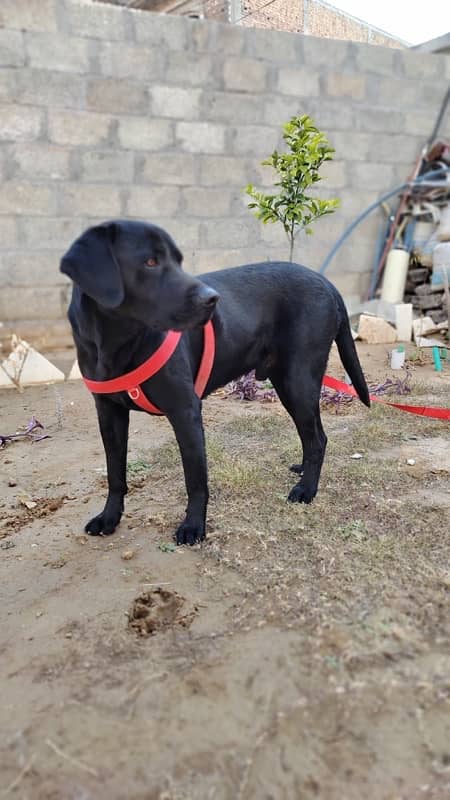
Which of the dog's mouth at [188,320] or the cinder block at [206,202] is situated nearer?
the dog's mouth at [188,320]

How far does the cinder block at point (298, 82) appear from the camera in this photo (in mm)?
6340

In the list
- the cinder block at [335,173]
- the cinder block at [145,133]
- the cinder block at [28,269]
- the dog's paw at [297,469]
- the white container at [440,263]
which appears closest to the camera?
the dog's paw at [297,469]

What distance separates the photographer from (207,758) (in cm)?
141

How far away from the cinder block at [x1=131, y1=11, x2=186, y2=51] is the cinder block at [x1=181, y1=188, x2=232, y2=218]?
1303 millimetres

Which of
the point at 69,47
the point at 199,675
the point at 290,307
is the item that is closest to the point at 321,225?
the point at 69,47

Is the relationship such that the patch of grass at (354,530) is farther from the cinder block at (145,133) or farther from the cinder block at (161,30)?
the cinder block at (161,30)

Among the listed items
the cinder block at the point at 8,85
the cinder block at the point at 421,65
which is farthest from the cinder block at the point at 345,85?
the cinder block at the point at 8,85

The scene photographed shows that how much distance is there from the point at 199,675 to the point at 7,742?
50 centimetres

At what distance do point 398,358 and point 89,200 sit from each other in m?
3.18

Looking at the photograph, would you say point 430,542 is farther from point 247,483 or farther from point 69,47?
point 69,47

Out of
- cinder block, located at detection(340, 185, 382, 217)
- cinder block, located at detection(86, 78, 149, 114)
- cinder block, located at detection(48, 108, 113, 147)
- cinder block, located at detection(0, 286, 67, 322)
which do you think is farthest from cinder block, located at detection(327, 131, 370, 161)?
cinder block, located at detection(0, 286, 67, 322)

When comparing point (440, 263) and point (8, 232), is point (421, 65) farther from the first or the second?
point (8, 232)

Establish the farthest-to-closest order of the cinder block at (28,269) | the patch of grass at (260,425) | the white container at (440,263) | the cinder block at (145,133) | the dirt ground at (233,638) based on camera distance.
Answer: the white container at (440,263) < the cinder block at (145,133) < the cinder block at (28,269) < the patch of grass at (260,425) < the dirt ground at (233,638)

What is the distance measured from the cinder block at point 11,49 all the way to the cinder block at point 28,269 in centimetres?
155
